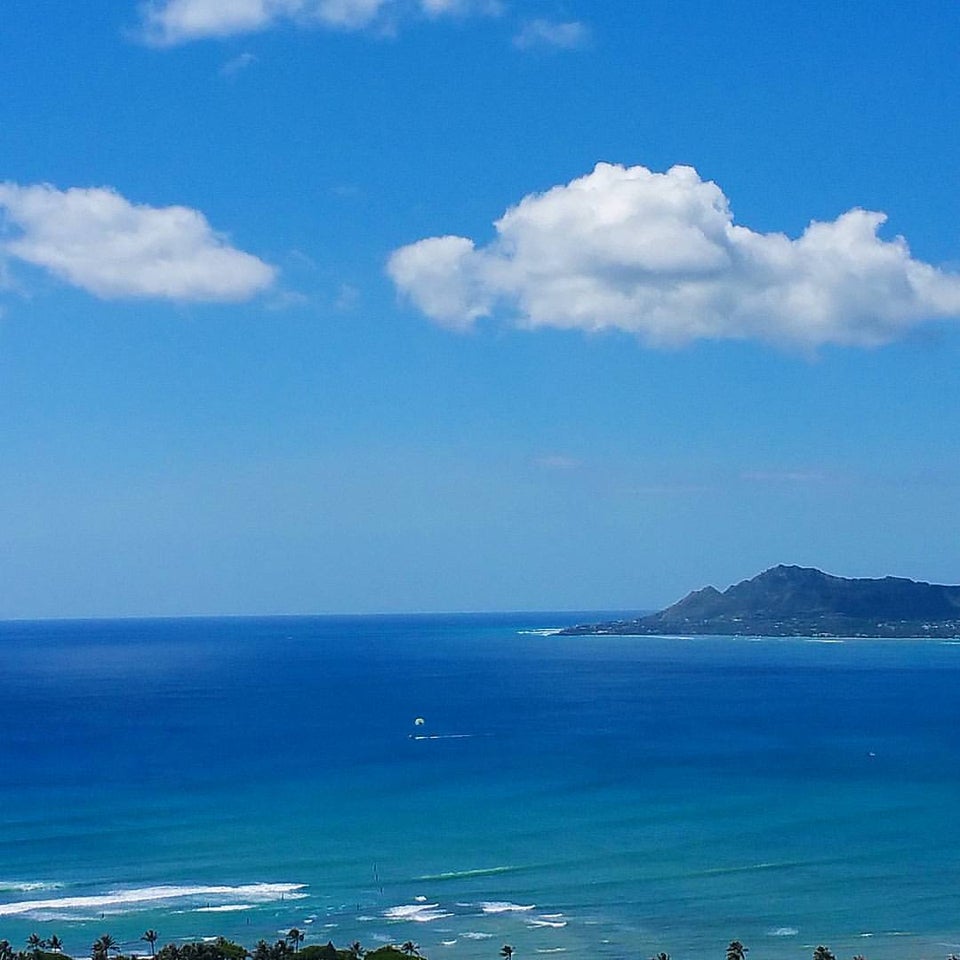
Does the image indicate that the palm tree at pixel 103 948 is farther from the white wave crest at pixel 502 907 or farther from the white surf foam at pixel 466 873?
the white surf foam at pixel 466 873

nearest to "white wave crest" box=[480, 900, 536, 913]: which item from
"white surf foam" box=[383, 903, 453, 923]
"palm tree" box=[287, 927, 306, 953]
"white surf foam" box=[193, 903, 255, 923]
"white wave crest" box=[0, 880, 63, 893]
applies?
"white surf foam" box=[383, 903, 453, 923]

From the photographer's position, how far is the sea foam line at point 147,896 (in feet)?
178

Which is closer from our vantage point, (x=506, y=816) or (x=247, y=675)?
(x=506, y=816)

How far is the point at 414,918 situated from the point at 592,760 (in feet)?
159

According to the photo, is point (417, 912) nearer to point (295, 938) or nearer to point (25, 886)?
point (295, 938)

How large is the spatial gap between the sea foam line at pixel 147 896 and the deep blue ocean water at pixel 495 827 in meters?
0.19

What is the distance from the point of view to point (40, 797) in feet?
273

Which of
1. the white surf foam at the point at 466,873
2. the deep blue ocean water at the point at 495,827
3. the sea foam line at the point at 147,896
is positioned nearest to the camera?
the deep blue ocean water at the point at 495,827

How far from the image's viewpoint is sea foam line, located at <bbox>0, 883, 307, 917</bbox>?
178ft

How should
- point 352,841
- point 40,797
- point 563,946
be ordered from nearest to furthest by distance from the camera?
1. point 563,946
2. point 352,841
3. point 40,797

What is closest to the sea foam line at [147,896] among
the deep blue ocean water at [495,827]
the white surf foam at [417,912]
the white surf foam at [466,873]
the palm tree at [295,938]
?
the deep blue ocean water at [495,827]

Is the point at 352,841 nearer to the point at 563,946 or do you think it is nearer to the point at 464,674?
the point at 563,946

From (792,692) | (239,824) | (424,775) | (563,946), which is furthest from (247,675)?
(563,946)

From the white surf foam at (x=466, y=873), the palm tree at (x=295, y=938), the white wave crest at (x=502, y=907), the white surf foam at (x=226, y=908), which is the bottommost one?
the white surf foam at (x=466, y=873)
